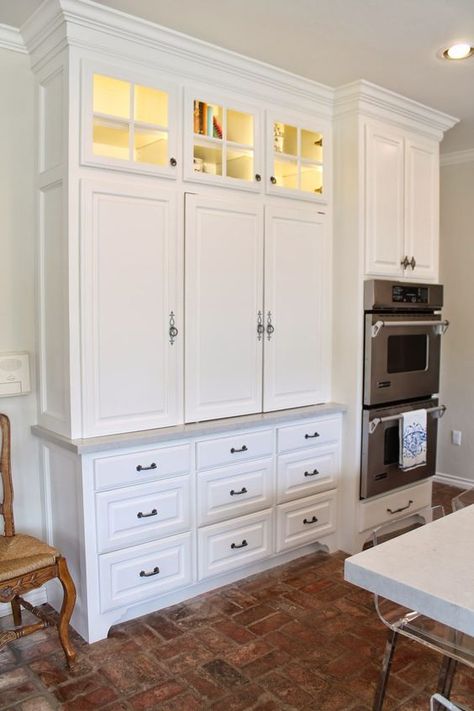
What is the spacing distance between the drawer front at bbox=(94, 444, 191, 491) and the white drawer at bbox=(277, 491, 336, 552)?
709 mm

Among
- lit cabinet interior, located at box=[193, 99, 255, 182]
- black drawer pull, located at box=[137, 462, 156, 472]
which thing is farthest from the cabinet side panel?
lit cabinet interior, located at box=[193, 99, 255, 182]

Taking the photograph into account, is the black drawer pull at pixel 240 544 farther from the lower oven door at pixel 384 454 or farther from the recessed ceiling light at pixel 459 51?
the recessed ceiling light at pixel 459 51

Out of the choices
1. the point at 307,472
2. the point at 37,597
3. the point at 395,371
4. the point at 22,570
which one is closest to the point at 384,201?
the point at 395,371

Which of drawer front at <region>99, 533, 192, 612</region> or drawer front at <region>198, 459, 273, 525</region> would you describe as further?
drawer front at <region>198, 459, 273, 525</region>

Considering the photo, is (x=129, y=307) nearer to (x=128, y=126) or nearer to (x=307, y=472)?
(x=128, y=126)

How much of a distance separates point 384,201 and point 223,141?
103cm

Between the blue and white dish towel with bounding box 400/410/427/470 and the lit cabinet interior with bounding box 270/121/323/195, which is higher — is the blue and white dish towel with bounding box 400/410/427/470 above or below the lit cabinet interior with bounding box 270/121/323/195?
below

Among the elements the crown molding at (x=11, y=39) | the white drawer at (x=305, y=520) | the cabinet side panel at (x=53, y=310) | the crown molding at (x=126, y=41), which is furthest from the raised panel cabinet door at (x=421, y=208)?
the crown molding at (x=11, y=39)

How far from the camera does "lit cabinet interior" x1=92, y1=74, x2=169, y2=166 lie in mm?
2479

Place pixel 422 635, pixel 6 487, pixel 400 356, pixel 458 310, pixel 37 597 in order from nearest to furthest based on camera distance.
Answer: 1. pixel 422 635
2. pixel 6 487
3. pixel 37 597
4. pixel 400 356
5. pixel 458 310

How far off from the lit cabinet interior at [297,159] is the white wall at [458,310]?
1.68 metres

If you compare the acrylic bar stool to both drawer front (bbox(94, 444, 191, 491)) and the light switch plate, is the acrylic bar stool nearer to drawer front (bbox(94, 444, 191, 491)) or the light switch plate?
drawer front (bbox(94, 444, 191, 491))

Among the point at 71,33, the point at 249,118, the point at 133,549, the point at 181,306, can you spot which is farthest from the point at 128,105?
the point at 133,549

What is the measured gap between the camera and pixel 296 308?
3203 millimetres
